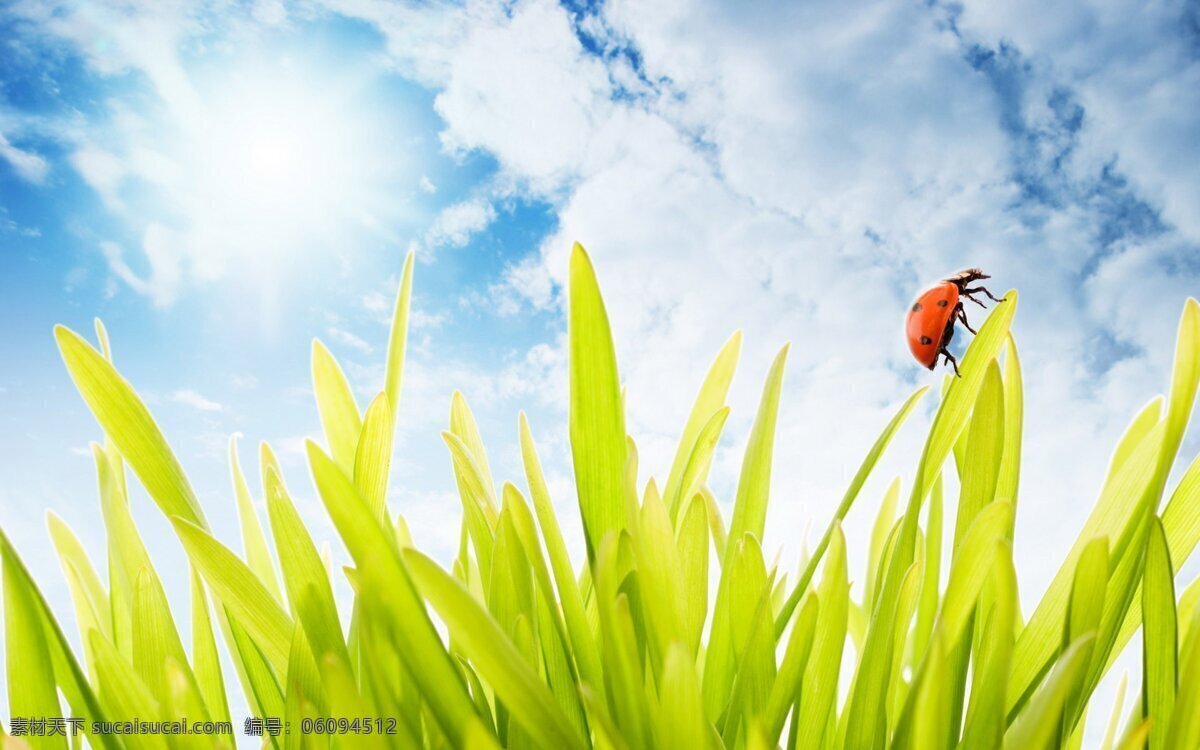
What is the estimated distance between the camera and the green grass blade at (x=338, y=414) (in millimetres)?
684

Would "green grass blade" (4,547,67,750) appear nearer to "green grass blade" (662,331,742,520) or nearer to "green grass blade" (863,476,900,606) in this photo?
"green grass blade" (662,331,742,520)

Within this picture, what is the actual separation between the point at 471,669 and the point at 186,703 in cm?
18

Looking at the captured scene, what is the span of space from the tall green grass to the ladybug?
6.2 inches

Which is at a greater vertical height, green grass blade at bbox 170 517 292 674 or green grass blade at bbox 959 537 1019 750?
green grass blade at bbox 170 517 292 674

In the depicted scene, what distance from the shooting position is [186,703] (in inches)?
17.7

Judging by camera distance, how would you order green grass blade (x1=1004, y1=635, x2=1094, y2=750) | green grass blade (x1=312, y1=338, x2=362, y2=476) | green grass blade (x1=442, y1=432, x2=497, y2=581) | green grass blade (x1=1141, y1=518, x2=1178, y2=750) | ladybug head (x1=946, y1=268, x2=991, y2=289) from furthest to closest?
ladybug head (x1=946, y1=268, x2=991, y2=289)
green grass blade (x1=312, y1=338, x2=362, y2=476)
green grass blade (x1=442, y1=432, x2=497, y2=581)
green grass blade (x1=1141, y1=518, x2=1178, y2=750)
green grass blade (x1=1004, y1=635, x2=1094, y2=750)

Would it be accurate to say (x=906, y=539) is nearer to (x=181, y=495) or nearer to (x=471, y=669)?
(x=471, y=669)

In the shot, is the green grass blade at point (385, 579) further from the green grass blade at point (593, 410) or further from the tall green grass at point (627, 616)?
the green grass blade at point (593, 410)

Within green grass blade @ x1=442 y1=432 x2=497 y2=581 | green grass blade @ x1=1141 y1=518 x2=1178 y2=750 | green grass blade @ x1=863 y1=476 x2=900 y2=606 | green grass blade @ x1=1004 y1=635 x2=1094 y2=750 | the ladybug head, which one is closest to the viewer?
green grass blade @ x1=1004 y1=635 x2=1094 y2=750

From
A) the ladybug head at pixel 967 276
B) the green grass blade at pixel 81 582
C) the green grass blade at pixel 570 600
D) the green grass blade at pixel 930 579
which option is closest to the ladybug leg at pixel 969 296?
the ladybug head at pixel 967 276

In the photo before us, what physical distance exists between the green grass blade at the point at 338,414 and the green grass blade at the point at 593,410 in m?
0.25

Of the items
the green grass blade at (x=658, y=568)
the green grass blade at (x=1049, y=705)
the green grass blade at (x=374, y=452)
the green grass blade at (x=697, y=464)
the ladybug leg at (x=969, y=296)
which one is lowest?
the green grass blade at (x=1049, y=705)

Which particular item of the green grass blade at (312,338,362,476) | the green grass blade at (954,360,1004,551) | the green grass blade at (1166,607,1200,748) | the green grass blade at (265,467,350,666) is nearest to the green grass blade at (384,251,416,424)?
the green grass blade at (312,338,362,476)

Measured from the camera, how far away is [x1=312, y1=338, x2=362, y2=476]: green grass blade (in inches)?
26.9
